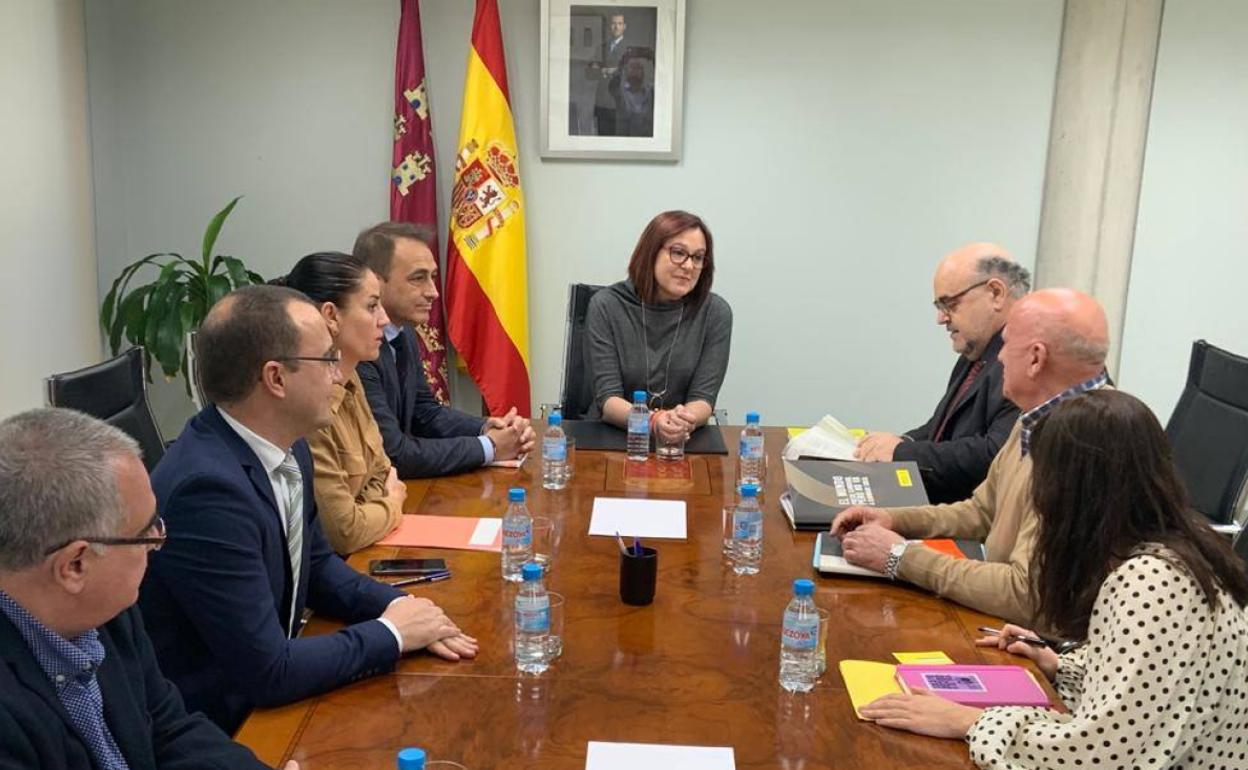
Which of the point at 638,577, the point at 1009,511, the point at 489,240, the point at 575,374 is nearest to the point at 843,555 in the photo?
the point at 1009,511

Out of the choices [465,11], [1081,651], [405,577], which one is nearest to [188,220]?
[465,11]

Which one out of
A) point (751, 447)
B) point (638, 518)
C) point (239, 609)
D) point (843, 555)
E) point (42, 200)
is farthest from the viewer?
point (42, 200)

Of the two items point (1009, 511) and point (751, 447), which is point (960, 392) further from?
point (1009, 511)

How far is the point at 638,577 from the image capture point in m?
1.96

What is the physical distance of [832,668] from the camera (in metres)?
1.74

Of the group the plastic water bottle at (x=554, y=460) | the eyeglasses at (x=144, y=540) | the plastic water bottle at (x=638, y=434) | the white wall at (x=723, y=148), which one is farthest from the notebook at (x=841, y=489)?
the white wall at (x=723, y=148)

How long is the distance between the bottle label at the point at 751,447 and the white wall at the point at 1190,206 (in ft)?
8.02

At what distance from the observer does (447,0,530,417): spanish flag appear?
13.7ft

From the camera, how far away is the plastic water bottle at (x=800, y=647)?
166cm

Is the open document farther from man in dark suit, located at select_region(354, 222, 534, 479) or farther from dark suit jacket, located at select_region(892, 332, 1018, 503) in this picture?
man in dark suit, located at select_region(354, 222, 534, 479)

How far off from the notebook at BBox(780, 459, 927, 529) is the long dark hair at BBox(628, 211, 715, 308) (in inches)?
41.3

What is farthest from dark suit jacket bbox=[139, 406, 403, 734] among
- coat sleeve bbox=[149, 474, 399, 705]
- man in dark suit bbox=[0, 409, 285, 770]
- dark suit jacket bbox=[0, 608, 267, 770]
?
man in dark suit bbox=[0, 409, 285, 770]

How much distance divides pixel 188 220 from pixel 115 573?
3.61 metres

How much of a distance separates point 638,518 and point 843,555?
20.0 inches
